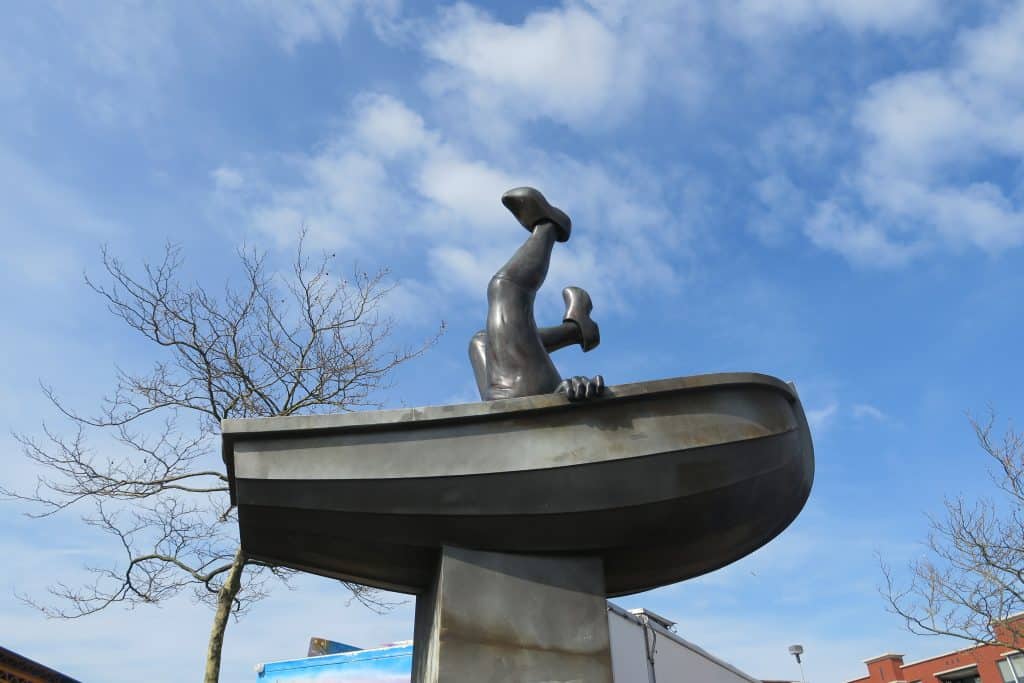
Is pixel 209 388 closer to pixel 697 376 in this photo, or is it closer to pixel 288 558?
→ pixel 288 558

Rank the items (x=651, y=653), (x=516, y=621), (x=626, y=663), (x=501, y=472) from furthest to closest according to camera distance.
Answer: (x=651, y=653), (x=626, y=663), (x=501, y=472), (x=516, y=621)

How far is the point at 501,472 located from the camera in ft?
15.8

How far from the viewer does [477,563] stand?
16.0 feet

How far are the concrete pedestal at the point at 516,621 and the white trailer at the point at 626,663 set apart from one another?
4980 mm

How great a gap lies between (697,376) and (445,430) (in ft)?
5.71

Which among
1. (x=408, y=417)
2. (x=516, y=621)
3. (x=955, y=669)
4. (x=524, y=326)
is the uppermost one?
(x=955, y=669)

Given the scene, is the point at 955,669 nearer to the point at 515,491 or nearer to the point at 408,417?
the point at 515,491

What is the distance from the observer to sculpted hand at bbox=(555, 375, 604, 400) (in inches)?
189

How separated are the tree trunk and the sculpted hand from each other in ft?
28.0

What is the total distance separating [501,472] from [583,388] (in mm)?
757

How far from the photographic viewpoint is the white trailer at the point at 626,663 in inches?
414

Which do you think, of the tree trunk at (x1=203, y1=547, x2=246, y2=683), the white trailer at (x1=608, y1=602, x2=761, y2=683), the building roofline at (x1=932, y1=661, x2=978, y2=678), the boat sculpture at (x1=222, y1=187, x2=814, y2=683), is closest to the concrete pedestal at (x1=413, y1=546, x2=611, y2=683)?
the boat sculpture at (x1=222, y1=187, x2=814, y2=683)

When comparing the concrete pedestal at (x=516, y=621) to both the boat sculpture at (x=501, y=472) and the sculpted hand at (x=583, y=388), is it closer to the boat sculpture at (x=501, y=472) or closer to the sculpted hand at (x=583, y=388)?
the boat sculpture at (x=501, y=472)

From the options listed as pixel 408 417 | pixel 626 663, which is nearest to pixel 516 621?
pixel 408 417
